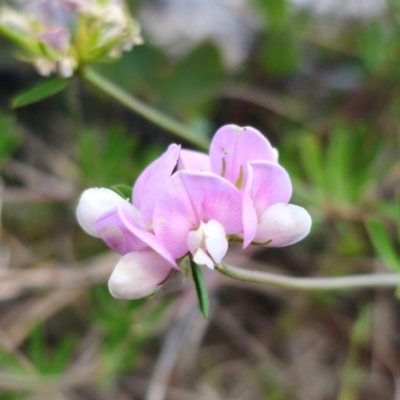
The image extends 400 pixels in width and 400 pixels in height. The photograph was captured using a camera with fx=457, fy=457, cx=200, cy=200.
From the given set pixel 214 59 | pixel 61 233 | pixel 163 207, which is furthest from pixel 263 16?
pixel 163 207

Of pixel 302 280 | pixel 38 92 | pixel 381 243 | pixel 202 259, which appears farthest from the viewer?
pixel 381 243

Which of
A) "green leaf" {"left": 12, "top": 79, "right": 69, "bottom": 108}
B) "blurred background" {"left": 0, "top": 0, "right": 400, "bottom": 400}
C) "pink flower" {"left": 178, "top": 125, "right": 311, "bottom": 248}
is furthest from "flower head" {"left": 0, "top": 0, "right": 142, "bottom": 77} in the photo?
"pink flower" {"left": 178, "top": 125, "right": 311, "bottom": 248}

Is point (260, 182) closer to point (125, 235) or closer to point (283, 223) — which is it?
point (283, 223)

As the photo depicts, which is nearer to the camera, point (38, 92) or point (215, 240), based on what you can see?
point (215, 240)

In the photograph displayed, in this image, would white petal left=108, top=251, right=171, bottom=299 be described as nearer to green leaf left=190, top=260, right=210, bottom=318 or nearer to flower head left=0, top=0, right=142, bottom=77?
green leaf left=190, top=260, right=210, bottom=318

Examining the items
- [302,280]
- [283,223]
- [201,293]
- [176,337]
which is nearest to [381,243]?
[302,280]

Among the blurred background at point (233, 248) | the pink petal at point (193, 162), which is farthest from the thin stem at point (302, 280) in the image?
the blurred background at point (233, 248)
